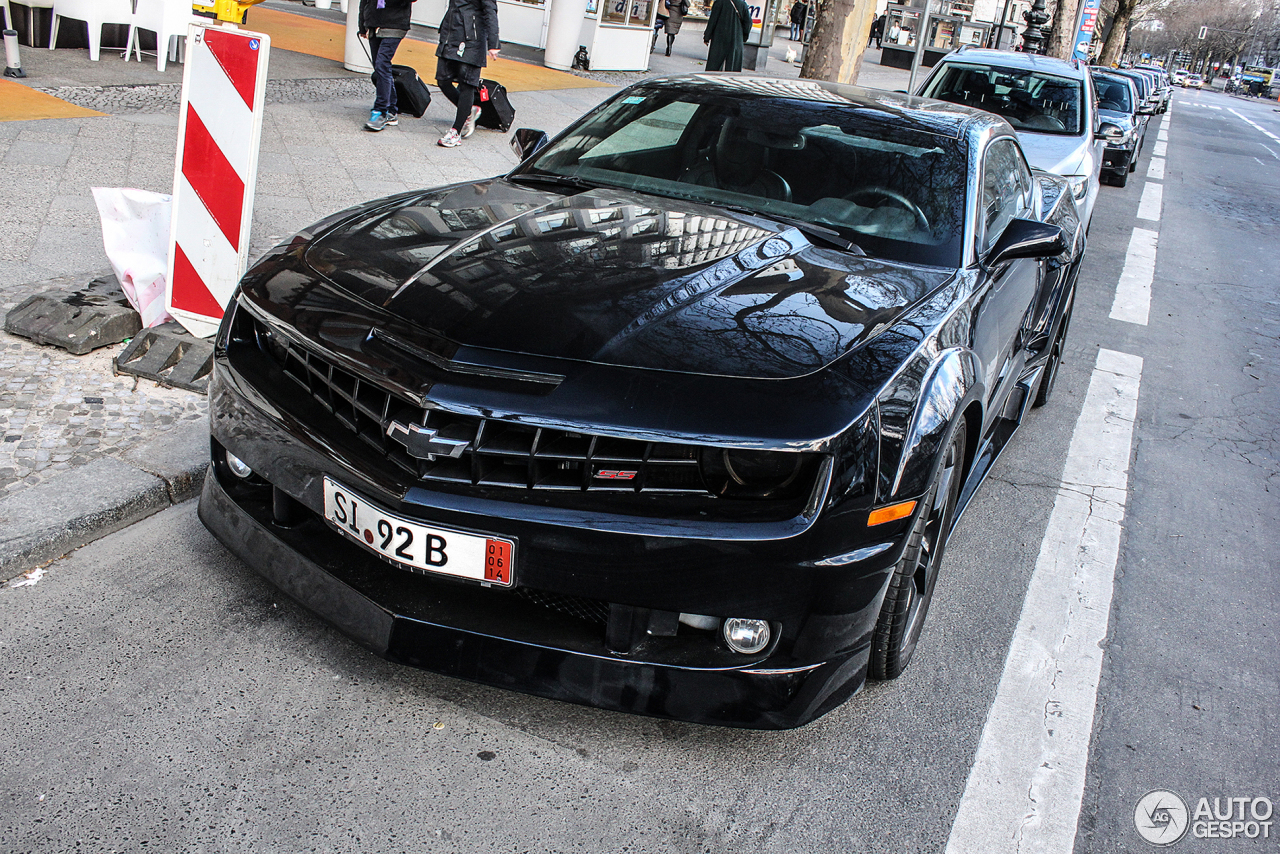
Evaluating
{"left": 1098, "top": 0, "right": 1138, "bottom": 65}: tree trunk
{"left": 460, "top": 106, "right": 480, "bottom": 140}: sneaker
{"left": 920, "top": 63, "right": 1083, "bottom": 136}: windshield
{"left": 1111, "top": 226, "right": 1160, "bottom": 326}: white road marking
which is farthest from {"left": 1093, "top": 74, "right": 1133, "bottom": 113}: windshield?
{"left": 1098, "top": 0, "right": 1138, "bottom": 65}: tree trunk

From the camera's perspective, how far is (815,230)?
324 cm

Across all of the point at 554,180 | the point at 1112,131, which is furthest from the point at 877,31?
the point at 554,180

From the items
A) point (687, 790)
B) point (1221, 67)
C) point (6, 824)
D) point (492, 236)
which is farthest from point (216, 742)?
point (1221, 67)

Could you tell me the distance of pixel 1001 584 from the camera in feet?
11.6

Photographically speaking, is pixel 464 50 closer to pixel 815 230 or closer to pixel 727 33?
pixel 727 33

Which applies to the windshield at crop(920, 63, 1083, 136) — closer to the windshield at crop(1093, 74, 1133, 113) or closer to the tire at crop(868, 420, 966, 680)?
the windshield at crop(1093, 74, 1133, 113)

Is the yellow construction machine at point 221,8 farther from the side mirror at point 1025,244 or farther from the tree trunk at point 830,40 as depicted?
the tree trunk at point 830,40

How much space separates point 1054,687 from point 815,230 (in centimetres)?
155

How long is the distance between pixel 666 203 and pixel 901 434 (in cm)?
135

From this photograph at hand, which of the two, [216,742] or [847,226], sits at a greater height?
[847,226]

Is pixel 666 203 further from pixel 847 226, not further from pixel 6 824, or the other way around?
pixel 6 824

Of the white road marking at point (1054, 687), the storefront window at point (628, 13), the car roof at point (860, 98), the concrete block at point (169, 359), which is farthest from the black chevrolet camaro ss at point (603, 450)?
the storefront window at point (628, 13)

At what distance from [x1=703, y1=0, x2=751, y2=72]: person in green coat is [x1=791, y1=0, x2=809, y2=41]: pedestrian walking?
940 inches

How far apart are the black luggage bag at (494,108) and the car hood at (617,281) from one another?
6.89 m
